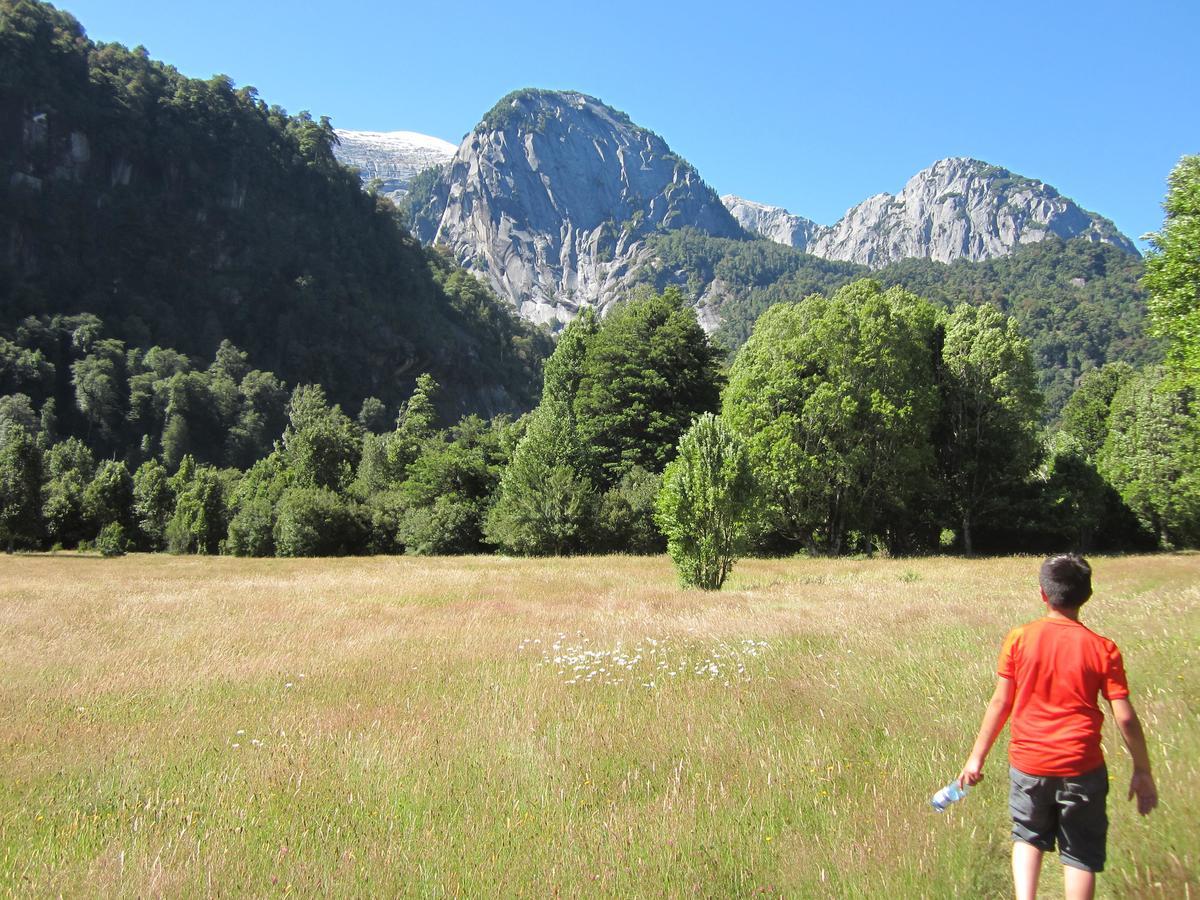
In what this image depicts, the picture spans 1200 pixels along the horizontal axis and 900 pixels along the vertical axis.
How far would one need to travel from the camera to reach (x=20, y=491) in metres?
51.3

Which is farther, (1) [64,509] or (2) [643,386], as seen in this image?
(1) [64,509]

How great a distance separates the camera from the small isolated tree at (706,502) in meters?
20.2

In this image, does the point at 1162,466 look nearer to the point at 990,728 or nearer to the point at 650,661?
the point at 650,661

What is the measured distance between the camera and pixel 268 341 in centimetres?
14362

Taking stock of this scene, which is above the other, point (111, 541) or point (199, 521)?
point (199, 521)

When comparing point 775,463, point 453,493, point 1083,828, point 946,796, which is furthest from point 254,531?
point 1083,828

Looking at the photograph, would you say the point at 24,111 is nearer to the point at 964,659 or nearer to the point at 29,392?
the point at 29,392

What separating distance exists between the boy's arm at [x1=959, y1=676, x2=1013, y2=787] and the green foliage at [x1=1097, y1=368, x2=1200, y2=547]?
4034 cm

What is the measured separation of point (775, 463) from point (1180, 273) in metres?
17.4

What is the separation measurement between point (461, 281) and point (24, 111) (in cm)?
9328

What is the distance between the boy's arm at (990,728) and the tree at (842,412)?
29045 millimetres

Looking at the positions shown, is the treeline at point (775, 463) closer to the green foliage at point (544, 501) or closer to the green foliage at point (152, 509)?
the green foliage at point (544, 501)

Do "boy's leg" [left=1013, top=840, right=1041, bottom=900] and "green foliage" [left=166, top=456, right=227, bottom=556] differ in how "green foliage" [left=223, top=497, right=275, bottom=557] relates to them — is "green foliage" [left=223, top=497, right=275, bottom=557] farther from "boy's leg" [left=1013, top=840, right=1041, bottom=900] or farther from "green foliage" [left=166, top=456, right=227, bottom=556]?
"boy's leg" [left=1013, top=840, right=1041, bottom=900]

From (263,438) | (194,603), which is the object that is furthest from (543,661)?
(263,438)
